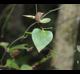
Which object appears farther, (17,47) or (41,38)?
(17,47)

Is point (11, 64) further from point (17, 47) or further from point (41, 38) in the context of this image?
point (41, 38)

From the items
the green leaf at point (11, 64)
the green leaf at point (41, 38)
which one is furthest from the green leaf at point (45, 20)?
the green leaf at point (11, 64)

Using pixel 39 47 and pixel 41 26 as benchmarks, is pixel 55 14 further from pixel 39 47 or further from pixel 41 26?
pixel 39 47

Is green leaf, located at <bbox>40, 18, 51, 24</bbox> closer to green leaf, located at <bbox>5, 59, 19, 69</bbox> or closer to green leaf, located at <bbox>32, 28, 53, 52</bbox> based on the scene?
green leaf, located at <bbox>32, 28, 53, 52</bbox>

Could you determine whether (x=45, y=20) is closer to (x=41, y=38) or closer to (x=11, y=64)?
(x=41, y=38)

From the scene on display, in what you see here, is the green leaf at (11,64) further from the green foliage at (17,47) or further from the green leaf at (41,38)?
the green leaf at (41,38)

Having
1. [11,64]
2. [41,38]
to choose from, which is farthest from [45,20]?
[11,64]

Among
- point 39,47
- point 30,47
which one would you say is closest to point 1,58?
point 30,47

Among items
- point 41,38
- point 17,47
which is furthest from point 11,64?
point 41,38

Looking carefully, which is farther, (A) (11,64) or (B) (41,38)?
(A) (11,64)

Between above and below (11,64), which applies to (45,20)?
above

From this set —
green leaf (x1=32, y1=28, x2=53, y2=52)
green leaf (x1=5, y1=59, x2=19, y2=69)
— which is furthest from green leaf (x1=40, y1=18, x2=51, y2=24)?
green leaf (x1=5, y1=59, x2=19, y2=69)
